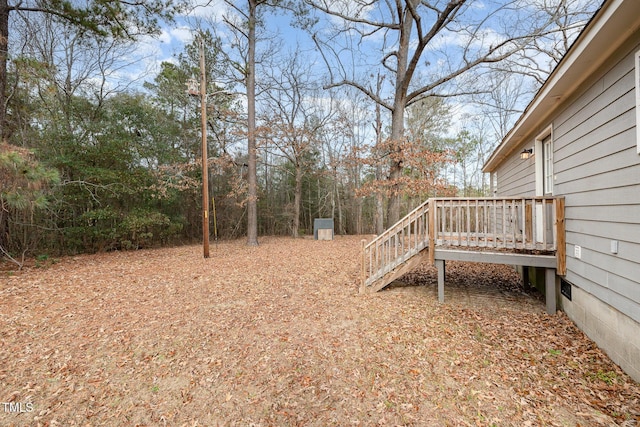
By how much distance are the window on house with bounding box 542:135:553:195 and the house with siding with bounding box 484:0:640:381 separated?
606 millimetres

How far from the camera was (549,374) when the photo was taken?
2721 mm

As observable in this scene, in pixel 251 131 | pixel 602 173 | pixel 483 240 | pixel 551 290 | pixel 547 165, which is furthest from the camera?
pixel 251 131

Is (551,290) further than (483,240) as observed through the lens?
No

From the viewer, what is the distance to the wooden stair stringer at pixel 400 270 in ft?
16.2

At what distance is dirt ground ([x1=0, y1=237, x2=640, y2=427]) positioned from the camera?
2350mm

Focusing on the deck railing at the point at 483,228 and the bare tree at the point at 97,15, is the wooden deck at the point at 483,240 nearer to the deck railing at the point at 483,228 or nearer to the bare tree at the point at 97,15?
the deck railing at the point at 483,228

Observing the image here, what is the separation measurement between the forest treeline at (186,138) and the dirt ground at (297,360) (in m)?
3.81

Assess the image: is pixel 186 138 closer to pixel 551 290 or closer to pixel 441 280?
pixel 441 280

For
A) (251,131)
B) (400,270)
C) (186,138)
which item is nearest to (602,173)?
(400,270)

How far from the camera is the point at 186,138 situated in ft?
46.5

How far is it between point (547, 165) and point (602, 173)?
2.43 meters

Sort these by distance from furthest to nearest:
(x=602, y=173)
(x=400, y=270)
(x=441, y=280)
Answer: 1. (x=400, y=270)
2. (x=441, y=280)
3. (x=602, y=173)

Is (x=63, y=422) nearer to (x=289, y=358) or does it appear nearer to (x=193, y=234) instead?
(x=289, y=358)

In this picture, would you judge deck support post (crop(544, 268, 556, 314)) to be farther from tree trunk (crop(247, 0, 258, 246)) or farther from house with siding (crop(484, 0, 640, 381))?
tree trunk (crop(247, 0, 258, 246))
